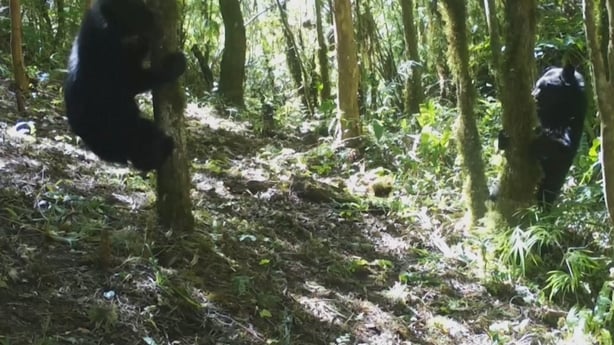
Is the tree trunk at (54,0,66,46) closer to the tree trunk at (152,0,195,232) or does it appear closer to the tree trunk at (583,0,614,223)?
the tree trunk at (152,0,195,232)

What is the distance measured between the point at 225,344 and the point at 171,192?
121cm

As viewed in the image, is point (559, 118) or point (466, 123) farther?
point (559, 118)

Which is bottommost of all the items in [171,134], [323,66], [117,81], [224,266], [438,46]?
[224,266]

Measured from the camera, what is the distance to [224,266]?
4.94 meters

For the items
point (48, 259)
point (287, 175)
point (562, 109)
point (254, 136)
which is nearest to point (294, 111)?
point (254, 136)

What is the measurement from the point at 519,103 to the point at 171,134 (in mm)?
2921

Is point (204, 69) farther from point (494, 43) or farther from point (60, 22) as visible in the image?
point (494, 43)

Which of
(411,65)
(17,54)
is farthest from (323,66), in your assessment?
(17,54)

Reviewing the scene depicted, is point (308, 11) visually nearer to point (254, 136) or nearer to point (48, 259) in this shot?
point (254, 136)

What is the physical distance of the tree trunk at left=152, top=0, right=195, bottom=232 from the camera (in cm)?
473

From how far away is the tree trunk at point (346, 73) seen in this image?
8859 millimetres

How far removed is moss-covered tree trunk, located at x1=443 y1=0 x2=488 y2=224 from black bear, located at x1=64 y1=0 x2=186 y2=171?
2906 millimetres

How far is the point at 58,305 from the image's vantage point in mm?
4004

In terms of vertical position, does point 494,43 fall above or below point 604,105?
above
